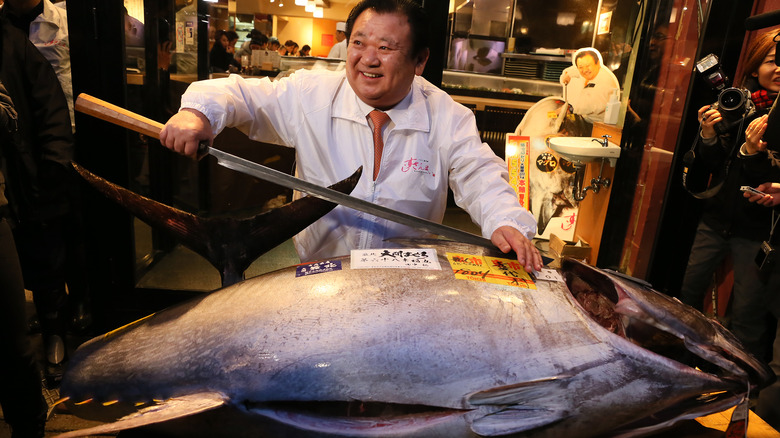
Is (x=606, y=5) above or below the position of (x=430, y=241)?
above

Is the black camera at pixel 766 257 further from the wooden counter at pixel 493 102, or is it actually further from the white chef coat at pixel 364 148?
the wooden counter at pixel 493 102

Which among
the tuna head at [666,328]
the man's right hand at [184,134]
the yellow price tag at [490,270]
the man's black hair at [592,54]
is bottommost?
the tuna head at [666,328]

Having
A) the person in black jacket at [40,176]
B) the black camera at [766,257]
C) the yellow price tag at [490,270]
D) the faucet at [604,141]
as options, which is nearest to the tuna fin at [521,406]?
the yellow price tag at [490,270]

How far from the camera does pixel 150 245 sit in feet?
13.3

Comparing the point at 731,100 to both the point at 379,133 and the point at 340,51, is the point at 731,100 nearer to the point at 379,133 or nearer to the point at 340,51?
the point at 379,133

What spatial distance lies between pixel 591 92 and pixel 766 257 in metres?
2.48

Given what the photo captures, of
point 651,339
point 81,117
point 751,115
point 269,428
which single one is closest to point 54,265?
point 81,117

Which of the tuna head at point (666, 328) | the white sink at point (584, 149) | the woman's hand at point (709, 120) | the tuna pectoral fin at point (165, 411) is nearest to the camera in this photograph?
the tuna pectoral fin at point (165, 411)

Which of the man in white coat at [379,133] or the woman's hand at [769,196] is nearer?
the man in white coat at [379,133]

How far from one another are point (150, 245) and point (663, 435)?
382 cm

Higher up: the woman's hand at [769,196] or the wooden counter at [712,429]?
the woman's hand at [769,196]

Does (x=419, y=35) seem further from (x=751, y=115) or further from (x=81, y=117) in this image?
(x=81, y=117)

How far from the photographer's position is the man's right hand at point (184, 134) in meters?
1.39

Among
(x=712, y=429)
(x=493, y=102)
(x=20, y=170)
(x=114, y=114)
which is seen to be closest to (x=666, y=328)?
(x=712, y=429)
